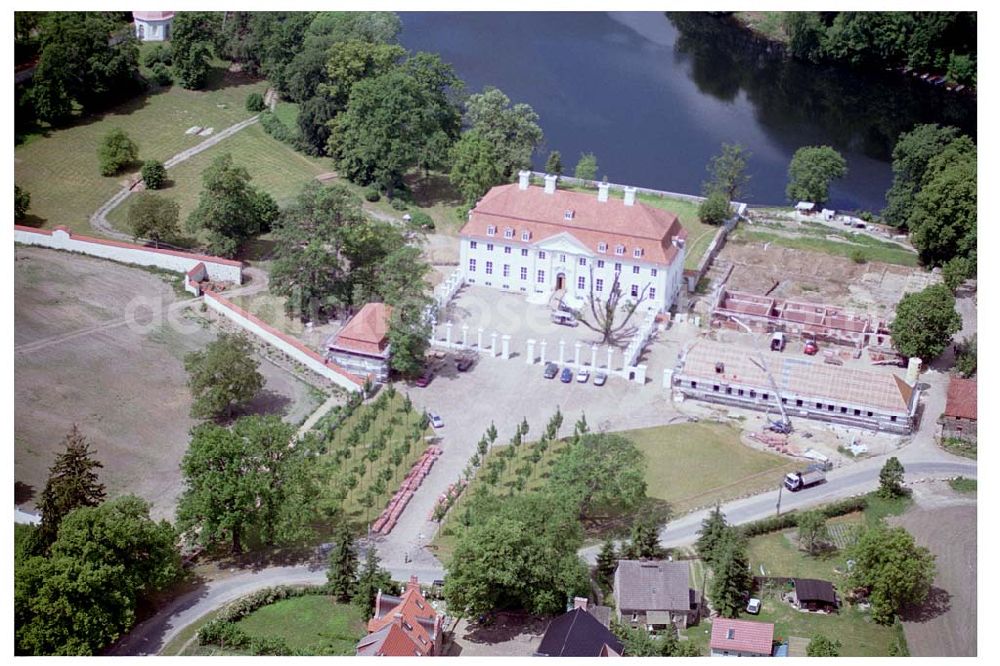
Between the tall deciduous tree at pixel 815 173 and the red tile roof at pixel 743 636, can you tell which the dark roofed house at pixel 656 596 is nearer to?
the red tile roof at pixel 743 636

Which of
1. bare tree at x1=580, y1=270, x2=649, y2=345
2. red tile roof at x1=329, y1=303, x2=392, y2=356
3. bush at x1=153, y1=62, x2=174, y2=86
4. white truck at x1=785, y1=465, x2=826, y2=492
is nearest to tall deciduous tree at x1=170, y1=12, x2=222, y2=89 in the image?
bush at x1=153, y1=62, x2=174, y2=86

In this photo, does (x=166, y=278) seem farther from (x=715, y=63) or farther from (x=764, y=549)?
(x=715, y=63)

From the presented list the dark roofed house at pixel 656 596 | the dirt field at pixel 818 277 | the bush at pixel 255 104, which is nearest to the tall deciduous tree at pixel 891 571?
the dark roofed house at pixel 656 596

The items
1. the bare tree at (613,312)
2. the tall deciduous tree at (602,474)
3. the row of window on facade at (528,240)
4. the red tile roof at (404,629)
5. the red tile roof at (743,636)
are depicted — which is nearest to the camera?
the red tile roof at (404,629)

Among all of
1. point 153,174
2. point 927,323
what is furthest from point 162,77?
point 927,323

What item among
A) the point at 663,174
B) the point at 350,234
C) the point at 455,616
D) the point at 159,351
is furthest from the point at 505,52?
the point at 455,616

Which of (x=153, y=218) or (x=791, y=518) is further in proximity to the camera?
(x=153, y=218)

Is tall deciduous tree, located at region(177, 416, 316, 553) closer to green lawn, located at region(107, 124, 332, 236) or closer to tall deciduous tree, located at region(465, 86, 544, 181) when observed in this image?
green lawn, located at region(107, 124, 332, 236)

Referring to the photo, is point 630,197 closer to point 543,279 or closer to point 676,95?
point 543,279
